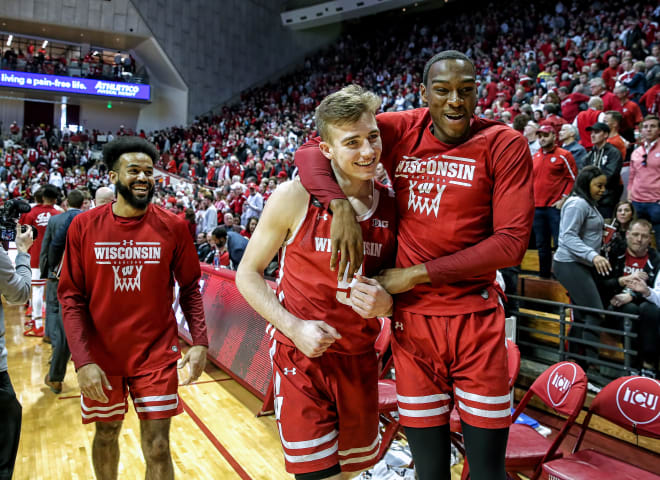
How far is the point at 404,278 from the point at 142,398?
1.60m

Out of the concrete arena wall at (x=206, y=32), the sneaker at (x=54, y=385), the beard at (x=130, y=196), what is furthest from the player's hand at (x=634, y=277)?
the concrete arena wall at (x=206, y=32)

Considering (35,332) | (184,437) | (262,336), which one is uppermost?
A: (262,336)

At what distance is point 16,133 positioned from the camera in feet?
83.7

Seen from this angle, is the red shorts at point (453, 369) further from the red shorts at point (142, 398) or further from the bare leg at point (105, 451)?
the bare leg at point (105, 451)

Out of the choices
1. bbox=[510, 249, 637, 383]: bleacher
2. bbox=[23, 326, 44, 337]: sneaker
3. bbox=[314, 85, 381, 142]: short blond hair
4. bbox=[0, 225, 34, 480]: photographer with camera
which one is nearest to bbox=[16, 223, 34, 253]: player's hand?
bbox=[0, 225, 34, 480]: photographer with camera

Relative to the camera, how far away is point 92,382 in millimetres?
2426

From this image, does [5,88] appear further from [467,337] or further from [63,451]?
[467,337]

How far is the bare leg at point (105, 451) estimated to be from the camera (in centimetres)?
269

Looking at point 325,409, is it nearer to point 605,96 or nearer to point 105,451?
point 105,451

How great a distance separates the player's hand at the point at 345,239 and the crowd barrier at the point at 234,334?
2903 mm

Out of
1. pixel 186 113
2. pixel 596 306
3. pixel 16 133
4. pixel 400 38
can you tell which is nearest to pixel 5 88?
pixel 16 133

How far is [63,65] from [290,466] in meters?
29.5

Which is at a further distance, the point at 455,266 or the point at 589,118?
the point at 589,118

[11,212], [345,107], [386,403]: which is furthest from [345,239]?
[11,212]
